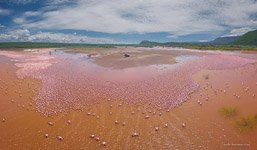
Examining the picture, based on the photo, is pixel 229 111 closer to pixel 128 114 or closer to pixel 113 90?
pixel 128 114

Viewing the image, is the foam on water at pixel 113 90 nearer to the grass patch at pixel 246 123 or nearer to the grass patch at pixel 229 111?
the grass patch at pixel 229 111

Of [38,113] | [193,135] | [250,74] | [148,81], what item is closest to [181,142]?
[193,135]

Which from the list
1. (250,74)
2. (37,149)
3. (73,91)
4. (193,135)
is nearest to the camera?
(37,149)

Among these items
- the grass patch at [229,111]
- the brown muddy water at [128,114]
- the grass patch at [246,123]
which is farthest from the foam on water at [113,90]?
the grass patch at [246,123]

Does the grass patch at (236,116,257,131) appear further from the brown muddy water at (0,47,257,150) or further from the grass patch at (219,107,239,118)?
the grass patch at (219,107,239,118)

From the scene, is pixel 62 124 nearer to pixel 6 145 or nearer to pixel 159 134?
pixel 6 145

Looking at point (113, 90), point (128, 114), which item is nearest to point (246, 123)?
point (128, 114)

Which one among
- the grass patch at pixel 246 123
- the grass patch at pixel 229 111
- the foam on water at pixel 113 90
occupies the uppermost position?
the foam on water at pixel 113 90
